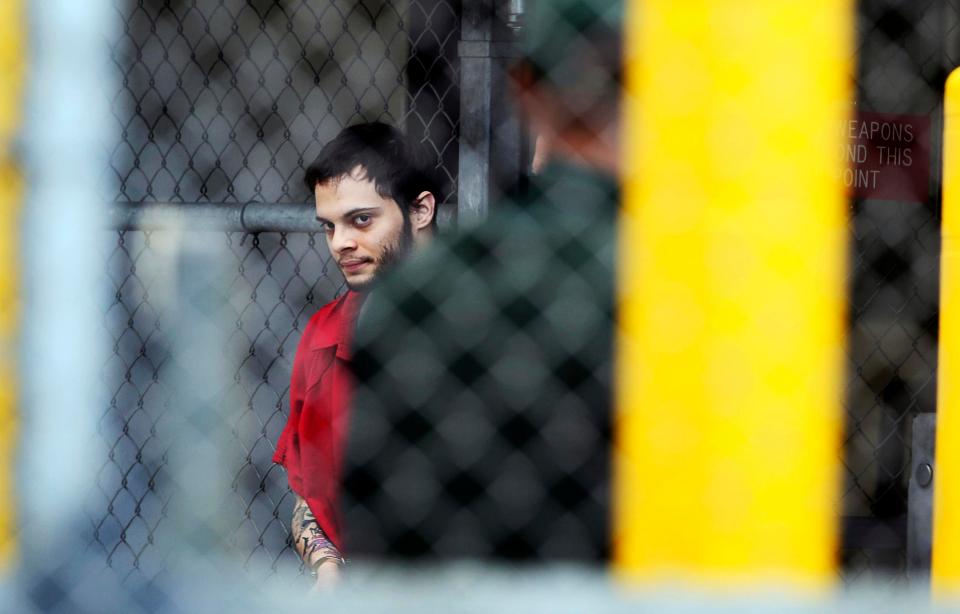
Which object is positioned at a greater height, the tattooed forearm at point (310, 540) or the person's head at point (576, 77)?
the person's head at point (576, 77)

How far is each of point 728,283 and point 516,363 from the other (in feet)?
0.75

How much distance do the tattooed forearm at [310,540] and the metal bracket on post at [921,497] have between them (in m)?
0.92

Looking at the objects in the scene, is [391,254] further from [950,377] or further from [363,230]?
[950,377]

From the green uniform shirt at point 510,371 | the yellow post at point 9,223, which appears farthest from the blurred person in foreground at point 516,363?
the yellow post at point 9,223

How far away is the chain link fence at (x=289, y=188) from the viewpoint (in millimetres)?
3256

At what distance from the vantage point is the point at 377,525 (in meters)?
1.31

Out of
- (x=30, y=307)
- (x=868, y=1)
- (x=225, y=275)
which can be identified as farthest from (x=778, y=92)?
(x=868, y=1)

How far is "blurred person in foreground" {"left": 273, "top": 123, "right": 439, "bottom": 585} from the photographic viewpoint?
2.22 m

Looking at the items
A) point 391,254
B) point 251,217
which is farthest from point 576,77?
point 251,217

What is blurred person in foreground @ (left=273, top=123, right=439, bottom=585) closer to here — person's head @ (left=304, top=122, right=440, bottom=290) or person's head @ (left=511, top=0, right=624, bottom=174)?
person's head @ (left=304, top=122, right=440, bottom=290)

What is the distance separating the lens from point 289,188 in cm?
375

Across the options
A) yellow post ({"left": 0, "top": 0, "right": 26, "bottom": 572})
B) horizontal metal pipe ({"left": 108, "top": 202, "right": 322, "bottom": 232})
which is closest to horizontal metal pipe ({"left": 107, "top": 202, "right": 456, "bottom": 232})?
horizontal metal pipe ({"left": 108, "top": 202, "right": 322, "bottom": 232})

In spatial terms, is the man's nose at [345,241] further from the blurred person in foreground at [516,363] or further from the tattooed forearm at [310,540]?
the blurred person in foreground at [516,363]

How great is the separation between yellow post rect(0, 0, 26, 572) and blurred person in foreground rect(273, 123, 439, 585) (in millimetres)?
1005
